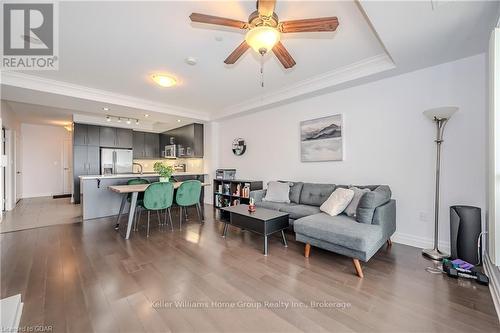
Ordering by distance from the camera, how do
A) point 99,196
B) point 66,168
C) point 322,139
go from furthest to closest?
point 66,168 < point 99,196 < point 322,139

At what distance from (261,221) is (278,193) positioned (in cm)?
122

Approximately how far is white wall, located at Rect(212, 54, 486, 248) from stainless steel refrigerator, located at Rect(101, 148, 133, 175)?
227 inches

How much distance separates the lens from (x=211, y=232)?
3.69 metres

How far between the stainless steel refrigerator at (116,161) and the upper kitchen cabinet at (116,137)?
0.16 meters

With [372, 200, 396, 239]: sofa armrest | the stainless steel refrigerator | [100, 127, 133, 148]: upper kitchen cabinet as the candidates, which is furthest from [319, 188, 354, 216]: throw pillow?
[100, 127, 133, 148]: upper kitchen cabinet

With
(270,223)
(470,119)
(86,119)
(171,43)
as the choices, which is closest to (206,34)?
(171,43)

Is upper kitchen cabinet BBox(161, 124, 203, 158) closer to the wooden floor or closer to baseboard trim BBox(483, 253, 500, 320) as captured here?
the wooden floor

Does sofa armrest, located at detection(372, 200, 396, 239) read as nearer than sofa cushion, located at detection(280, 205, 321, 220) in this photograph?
Yes

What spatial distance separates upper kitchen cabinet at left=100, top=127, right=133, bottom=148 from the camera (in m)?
6.67

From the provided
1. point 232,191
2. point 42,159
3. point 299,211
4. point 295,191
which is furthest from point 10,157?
point 299,211

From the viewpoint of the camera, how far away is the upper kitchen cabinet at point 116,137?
6.67 metres

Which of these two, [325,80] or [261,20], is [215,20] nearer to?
[261,20]

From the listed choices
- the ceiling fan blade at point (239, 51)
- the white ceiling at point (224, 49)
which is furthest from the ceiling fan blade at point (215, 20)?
the white ceiling at point (224, 49)

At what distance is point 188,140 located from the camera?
6.60 meters
